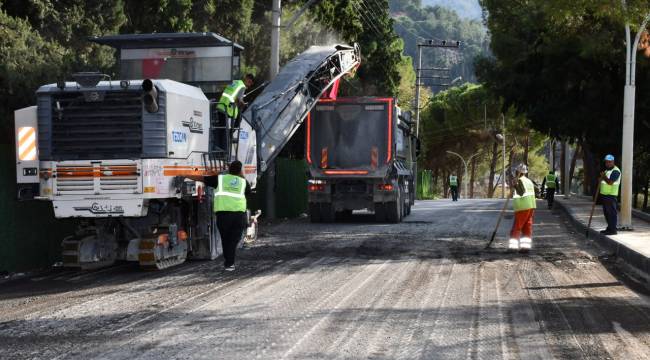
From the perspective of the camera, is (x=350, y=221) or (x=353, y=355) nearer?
(x=353, y=355)

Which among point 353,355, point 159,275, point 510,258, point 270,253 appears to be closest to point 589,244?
point 510,258

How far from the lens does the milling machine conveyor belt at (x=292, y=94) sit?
1694cm

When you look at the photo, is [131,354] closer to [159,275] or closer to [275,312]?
[275,312]

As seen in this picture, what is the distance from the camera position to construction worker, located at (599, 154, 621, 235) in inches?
653

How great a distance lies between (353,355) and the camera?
21.9ft

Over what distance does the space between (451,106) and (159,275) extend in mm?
60818

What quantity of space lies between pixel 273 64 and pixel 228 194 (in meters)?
11.1

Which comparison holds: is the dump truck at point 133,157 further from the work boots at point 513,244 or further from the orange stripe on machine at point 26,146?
the work boots at point 513,244

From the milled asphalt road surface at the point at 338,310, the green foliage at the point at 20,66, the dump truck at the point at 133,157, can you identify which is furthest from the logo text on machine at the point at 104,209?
the green foliage at the point at 20,66

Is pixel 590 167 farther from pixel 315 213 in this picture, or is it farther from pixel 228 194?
pixel 228 194

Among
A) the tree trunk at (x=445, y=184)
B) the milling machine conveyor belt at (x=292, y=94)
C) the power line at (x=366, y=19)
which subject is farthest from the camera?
the tree trunk at (x=445, y=184)

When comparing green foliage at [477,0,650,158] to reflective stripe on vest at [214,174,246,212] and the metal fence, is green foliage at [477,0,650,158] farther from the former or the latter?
the metal fence

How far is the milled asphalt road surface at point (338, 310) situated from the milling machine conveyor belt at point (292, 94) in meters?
3.04

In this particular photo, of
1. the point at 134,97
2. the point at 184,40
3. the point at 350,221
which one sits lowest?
the point at 350,221
